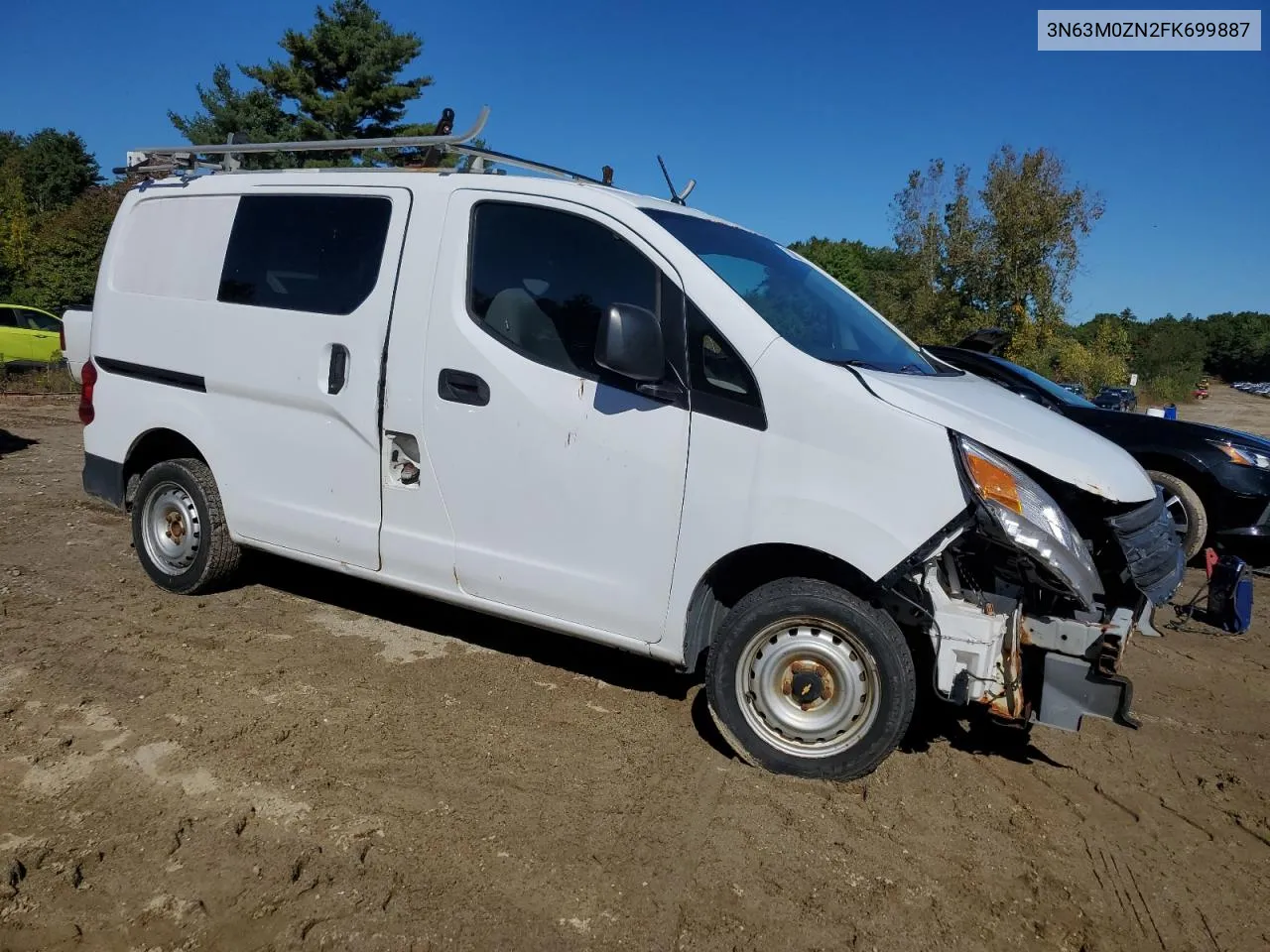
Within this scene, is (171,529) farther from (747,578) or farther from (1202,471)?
(1202,471)

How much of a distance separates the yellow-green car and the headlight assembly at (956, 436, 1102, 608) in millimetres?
17232

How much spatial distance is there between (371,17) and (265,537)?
33809 millimetres

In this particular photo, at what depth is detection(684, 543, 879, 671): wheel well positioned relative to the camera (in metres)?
3.51

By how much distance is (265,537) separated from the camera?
15.6ft

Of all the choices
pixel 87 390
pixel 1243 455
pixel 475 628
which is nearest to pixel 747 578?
pixel 475 628

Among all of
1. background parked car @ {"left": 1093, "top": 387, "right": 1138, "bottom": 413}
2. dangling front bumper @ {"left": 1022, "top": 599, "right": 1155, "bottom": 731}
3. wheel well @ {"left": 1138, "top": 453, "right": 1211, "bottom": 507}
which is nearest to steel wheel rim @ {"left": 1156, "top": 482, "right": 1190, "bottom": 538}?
wheel well @ {"left": 1138, "top": 453, "right": 1211, "bottom": 507}

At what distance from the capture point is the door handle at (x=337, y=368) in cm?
427

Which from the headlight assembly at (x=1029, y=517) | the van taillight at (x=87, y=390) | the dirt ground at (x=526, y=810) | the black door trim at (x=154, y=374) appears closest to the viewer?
the dirt ground at (x=526, y=810)

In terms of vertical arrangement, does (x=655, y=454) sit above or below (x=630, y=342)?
below

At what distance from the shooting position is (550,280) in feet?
12.9

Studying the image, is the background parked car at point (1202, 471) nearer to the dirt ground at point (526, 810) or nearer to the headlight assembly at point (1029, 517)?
the dirt ground at point (526, 810)

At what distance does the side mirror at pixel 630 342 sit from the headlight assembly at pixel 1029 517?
3.68 feet

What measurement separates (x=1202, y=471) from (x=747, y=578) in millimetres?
5108

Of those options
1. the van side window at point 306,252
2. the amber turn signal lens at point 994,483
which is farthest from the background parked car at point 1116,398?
the van side window at point 306,252
